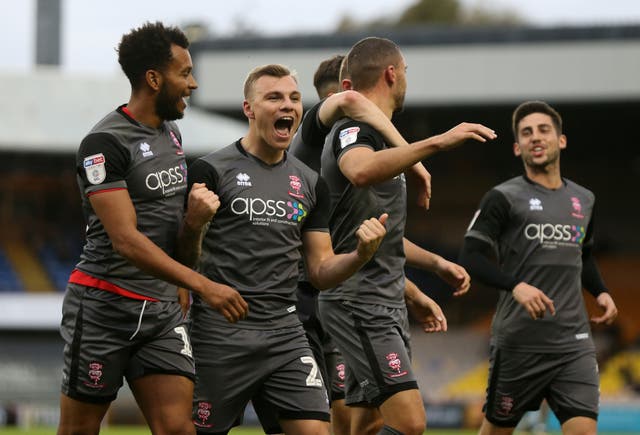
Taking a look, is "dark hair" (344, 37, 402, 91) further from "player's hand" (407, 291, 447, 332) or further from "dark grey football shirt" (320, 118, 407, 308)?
"player's hand" (407, 291, 447, 332)

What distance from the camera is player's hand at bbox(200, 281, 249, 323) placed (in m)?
5.70

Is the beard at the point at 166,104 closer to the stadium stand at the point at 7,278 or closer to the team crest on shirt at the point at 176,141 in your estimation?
the team crest on shirt at the point at 176,141

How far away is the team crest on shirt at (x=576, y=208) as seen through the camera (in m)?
8.32

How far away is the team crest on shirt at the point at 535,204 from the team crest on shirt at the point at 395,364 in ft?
6.90

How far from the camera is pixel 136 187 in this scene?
6145 millimetres

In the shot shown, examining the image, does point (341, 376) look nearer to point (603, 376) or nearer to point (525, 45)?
point (525, 45)

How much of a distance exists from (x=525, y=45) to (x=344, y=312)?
16.7 m

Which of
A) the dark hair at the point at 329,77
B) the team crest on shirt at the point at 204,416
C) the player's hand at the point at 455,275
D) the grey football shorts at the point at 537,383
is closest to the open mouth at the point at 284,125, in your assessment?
the player's hand at the point at 455,275

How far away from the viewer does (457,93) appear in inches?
917

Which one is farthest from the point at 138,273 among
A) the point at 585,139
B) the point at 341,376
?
the point at 585,139

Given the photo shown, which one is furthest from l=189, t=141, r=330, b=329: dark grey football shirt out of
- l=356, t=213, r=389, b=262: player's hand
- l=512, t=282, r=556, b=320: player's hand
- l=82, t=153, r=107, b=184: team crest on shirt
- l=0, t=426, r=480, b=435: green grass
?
l=0, t=426, r=480, b=435: green grass

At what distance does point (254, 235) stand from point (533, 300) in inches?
87.7

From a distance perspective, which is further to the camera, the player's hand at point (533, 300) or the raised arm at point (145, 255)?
the player's hand at point (533, 300)

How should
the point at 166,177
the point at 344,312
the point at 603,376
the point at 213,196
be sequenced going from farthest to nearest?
1. the point at 603,376
2. the point at 344,312
3. the point at 166,177
4. the point at 213,196
